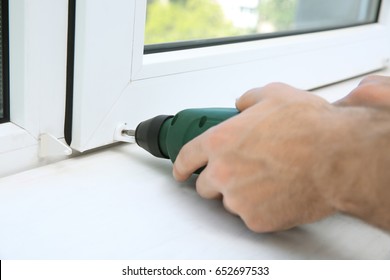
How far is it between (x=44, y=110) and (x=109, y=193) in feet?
0.37

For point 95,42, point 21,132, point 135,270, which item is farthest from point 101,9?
point 135,270

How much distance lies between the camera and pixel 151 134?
49 cm

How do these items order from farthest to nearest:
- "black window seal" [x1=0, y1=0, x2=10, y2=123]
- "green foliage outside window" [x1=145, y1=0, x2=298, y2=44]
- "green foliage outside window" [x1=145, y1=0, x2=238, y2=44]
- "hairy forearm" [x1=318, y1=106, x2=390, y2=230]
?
"green foliage outside window" [x1=145, y1=0, x2=298, y2=44], "green foliage outside window" [x1=145, y1=0, x2=238, y2=44], "black window seal" [x1=0, y1=0, x2=10, y2=123], "hairy forearm" [x1=318, y1=106, x2=390, y2=230]

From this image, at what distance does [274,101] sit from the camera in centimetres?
42

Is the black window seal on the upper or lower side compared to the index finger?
upper

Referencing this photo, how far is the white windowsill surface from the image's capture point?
0.38m

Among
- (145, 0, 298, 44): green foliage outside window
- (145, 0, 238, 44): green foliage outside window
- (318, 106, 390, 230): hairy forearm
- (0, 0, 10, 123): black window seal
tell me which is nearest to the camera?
(318, 106, 390, 230): hairy forearm

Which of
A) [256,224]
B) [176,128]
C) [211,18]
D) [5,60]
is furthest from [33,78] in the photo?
[211,18]

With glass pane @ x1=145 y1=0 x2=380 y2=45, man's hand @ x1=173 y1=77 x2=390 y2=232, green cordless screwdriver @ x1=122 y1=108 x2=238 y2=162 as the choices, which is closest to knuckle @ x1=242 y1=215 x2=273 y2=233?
man's hand @ x1=173 y1=77 x2=390 y2=232

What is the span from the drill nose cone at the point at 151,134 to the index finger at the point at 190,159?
41 millimetres

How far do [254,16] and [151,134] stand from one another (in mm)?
491

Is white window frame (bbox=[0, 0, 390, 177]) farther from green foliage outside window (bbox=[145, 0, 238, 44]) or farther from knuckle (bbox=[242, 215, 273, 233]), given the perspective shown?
knuckle (bbox=[242, 215, 273, 233])

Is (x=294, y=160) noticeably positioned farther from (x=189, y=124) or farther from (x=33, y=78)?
(x=33, y=78)

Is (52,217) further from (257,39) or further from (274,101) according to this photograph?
(257,39)
